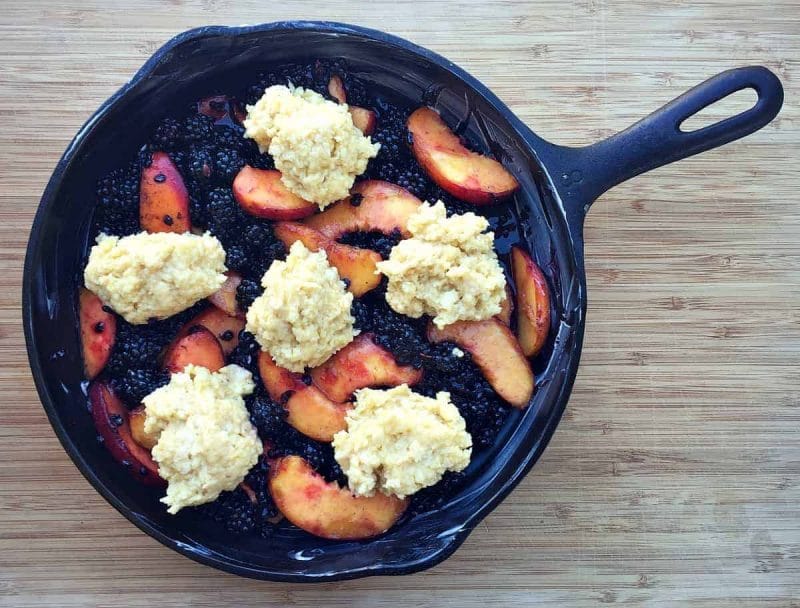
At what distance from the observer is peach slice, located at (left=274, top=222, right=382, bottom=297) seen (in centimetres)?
206

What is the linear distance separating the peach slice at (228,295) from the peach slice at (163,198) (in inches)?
7.4

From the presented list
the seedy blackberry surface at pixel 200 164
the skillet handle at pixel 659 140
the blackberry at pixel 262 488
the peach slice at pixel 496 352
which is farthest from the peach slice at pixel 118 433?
the skillet handle at pixel 659 140

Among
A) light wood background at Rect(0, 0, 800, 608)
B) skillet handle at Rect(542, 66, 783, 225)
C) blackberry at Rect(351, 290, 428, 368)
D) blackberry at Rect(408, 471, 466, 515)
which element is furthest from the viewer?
light wood background at Rect(0, 0, 800, 608)

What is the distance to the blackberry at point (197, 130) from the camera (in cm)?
A: 208

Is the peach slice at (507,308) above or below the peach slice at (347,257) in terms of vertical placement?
below

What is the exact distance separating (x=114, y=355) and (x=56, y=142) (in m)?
0.79

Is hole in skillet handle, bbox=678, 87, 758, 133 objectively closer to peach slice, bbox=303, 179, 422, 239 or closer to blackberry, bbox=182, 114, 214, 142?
peach slice, bbox=303, 179, 422, 239

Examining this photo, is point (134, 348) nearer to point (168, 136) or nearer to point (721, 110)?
point (168, 136)

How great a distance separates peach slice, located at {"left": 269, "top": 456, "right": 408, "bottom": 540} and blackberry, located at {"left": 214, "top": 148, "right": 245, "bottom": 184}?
83 centimetres

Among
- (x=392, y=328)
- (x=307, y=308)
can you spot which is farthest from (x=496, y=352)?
(x=307, y=308)

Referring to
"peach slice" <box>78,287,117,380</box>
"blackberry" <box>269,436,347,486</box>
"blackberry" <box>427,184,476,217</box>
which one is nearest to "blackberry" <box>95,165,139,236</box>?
"peach slice" <box>78,287,117,380</box>

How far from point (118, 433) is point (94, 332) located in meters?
0.30

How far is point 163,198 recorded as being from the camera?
6.75 feet

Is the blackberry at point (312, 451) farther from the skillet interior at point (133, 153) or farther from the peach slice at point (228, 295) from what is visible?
the peach slice at point (228, 295)
